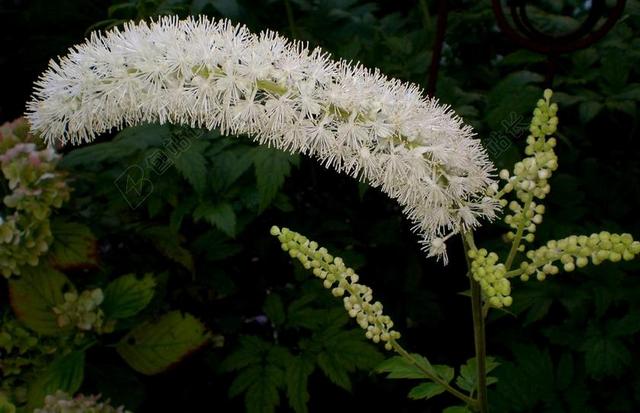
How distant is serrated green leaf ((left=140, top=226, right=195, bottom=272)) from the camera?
5.54 feet

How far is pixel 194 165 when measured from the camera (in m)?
1.57

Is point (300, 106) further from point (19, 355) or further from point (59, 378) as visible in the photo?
point (19, 355)

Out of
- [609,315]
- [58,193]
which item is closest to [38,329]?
[58,193]

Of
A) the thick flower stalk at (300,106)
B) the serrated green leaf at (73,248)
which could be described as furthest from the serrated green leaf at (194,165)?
the thick flower stalk at (300,106)

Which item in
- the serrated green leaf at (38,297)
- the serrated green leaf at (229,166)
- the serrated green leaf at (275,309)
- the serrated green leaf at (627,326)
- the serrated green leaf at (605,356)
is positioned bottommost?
the serrated green leaf at (38,297)

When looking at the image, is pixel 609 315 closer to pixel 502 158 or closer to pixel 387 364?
pixel 502 158

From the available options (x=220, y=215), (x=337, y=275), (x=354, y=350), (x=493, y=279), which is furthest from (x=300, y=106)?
(x=354, y=350)

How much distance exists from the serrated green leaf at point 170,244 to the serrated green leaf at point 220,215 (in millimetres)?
125

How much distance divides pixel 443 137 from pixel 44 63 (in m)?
2.30

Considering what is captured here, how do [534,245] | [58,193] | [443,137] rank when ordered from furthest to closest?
[534,245], [58,193], [443,137]

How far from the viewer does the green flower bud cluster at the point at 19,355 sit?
161cm

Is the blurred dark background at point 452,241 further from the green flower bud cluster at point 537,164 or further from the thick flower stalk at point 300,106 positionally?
the green flower bud cluster at point 537,164

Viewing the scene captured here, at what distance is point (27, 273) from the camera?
1640mm

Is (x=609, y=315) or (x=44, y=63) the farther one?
(x=44, y=63)
